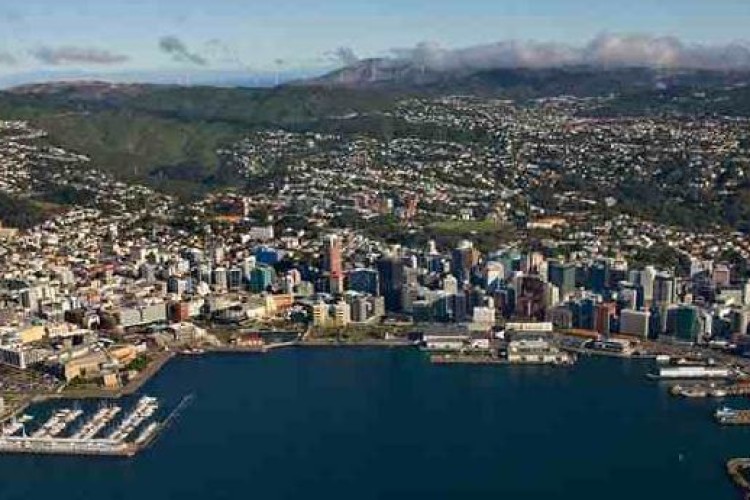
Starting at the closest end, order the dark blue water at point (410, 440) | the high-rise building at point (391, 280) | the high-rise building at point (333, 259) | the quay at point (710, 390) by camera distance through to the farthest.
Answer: the dark blue water at point (410, 440)
the quay at point (710, 390)
the high-rise building at point (391, 280)
the high-rise building at point (333, 259)

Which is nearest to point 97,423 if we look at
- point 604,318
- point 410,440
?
point 410,440

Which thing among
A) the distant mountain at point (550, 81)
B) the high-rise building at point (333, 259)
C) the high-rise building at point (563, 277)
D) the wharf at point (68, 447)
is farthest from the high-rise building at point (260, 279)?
the distant mountain at point (550, 81)

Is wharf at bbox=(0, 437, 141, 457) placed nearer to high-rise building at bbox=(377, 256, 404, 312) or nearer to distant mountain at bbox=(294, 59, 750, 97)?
high-rise building at bbox=(377, 256, 404, 312)

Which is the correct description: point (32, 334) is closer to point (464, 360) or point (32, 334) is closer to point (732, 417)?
point (464, 360)

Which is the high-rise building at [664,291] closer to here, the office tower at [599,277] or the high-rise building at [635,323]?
the high-rise building at [635,323]

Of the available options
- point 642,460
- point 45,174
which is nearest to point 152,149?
point 45,174

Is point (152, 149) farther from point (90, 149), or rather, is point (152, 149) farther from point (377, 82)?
point (377, 82)
